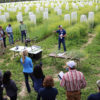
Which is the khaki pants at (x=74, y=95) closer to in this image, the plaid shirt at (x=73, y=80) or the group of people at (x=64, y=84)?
Result: the group of people at (x=64, y=84)

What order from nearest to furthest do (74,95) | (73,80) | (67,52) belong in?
(73,80) < (74,95) < (67,52)

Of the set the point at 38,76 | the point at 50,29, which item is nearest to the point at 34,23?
the point at 50,29

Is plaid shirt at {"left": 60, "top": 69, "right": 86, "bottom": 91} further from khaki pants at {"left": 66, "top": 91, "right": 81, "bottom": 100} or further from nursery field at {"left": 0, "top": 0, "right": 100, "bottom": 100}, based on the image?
nursery field at {"left": 0, "top": 0, "right": 100, "bottom": 100}

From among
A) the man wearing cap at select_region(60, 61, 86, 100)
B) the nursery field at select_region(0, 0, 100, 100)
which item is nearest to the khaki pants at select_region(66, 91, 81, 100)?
the man wearing cap at select_region(60, 61, 86, 100)

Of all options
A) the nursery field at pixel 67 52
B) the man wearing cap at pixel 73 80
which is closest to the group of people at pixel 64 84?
the man wearing cap at pixel 73 80

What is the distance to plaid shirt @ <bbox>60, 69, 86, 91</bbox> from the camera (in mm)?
3111

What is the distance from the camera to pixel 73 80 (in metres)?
3.11

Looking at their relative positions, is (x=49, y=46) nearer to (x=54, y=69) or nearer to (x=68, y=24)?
(x=54, y=69)

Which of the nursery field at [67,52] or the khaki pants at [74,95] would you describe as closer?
the khaki pants at [74,95]

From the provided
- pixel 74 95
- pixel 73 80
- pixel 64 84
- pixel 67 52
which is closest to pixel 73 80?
pixel 73 80

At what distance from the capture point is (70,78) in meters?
3.11

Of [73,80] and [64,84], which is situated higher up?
[73,80]

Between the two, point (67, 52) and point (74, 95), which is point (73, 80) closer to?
point (74, 95)

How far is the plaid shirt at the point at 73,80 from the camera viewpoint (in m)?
3.11
